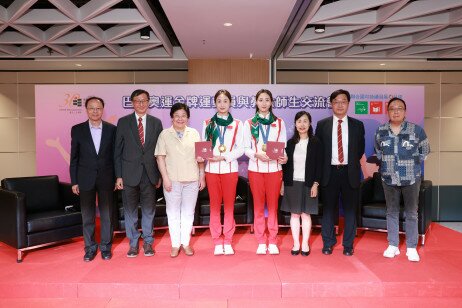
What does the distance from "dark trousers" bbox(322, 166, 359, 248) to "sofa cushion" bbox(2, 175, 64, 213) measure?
3.37 meters

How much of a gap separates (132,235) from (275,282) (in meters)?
1.62

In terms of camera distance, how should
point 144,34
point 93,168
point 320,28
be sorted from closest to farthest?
point 93,168, point 320,28, point 144,34

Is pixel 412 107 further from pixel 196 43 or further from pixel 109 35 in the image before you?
pixel 109 35

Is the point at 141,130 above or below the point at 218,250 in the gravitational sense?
above

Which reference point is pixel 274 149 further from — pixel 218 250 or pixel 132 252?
pixel 132 252

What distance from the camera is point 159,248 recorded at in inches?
164

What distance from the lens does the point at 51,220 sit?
13.3 feet

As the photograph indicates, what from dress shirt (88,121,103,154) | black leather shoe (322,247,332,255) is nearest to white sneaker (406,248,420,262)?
black leather shoe (322,247,332,255)

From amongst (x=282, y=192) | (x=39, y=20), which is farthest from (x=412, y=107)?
(x=39, y=20)

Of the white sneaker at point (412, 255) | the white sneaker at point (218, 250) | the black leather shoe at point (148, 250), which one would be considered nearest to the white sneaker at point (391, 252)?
the white sneaker at point (412, 255)

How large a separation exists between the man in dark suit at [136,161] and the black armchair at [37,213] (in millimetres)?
954

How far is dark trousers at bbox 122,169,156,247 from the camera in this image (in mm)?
3691

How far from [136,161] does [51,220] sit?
1.35 m

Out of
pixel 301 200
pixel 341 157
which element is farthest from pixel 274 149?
pixel 341 157
